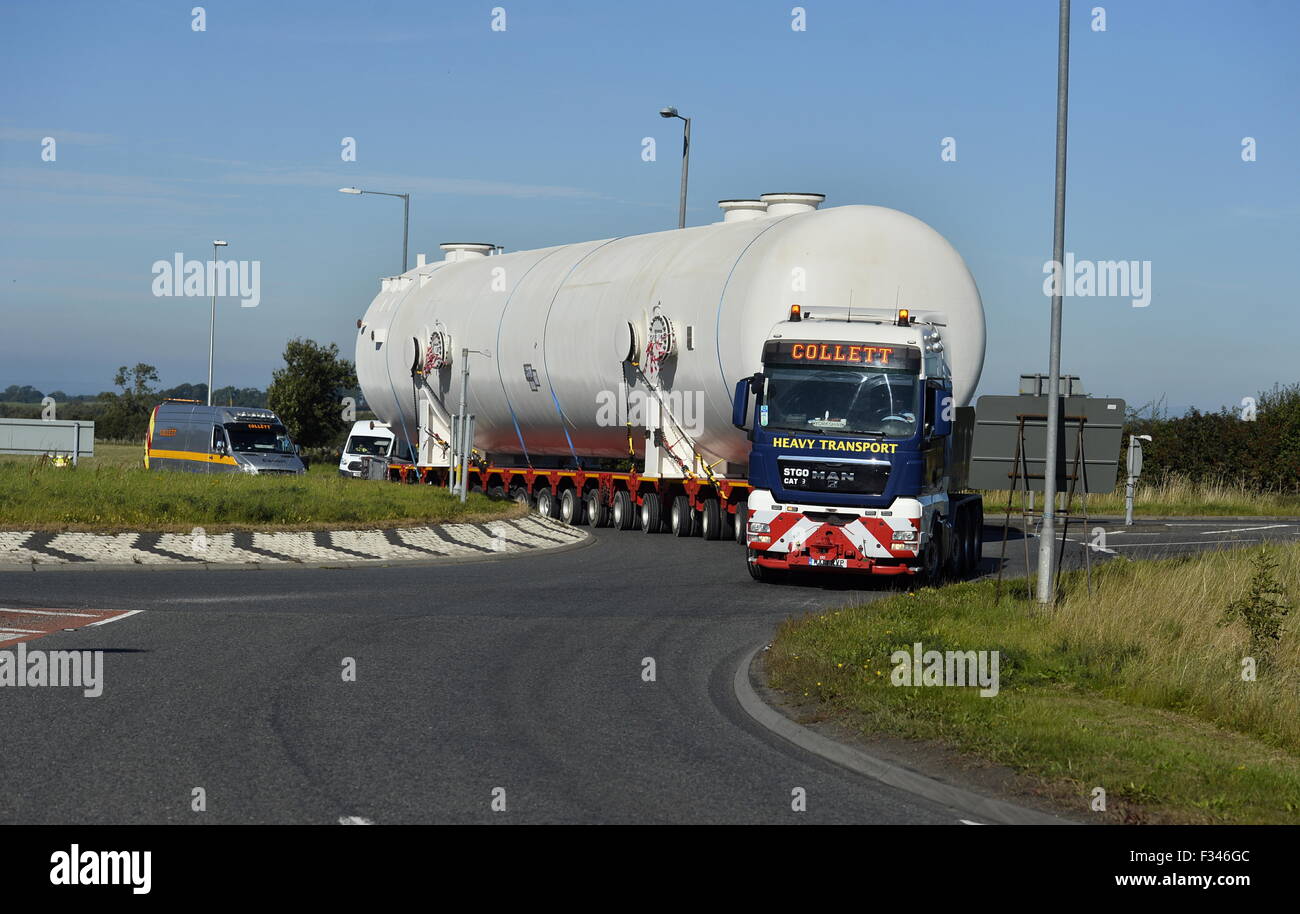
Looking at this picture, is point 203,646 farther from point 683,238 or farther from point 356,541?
point 683,238

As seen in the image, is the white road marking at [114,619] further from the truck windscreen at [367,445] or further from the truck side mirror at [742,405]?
the truck windscreen at [367,445]

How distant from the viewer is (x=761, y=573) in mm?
20250

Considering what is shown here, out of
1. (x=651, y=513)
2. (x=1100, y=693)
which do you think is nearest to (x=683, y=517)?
(x=651, y=513)

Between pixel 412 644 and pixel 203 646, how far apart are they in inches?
69.1

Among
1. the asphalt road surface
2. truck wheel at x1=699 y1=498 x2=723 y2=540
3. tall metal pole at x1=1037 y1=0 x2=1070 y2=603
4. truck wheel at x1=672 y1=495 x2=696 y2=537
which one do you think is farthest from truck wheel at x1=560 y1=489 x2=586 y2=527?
tall metal pole at x1=1037 y1=0 x2=1070 y2=603

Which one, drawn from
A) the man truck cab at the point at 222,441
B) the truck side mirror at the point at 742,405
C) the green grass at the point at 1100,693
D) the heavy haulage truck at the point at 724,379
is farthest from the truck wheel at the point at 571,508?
the green grass at the point at 1100,693

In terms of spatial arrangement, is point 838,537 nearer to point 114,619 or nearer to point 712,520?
point 712,520

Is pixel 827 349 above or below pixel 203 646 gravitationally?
above

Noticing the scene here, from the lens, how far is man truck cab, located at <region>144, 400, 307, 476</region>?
1545 inches

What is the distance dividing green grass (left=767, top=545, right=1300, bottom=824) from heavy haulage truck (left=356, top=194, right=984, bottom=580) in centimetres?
306

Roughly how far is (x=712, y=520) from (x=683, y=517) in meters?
1.00

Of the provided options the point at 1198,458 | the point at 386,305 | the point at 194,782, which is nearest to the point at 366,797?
the point at 194,782

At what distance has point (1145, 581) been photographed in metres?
17.0

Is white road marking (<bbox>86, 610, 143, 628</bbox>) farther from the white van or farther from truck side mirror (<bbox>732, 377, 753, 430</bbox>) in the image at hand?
the white van
